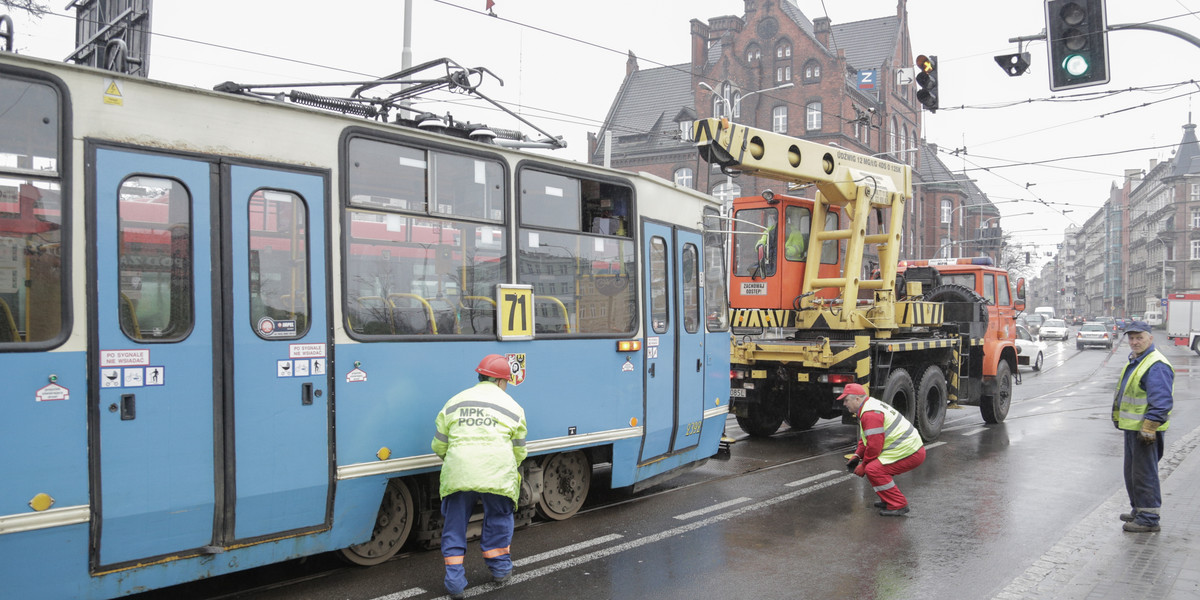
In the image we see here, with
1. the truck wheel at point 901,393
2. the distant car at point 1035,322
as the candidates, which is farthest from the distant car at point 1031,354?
the distant car at point 1035,322

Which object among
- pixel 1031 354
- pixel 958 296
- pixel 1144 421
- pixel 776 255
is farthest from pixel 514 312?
pixel 1031 354

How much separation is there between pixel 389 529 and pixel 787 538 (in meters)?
3.17

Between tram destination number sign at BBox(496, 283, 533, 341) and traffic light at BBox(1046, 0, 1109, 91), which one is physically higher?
traffic light at BBox(1046, 0, 1109, 91)

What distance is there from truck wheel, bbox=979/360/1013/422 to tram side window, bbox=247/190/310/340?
479 inches

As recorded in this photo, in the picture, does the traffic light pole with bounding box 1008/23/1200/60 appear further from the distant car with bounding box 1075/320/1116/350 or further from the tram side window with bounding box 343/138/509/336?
the distant car with bounding box 1075/320/1116/350

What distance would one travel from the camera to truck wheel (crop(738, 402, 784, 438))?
38.7ft

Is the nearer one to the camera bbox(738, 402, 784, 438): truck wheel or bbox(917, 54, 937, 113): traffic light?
bbox(738, 402, 784, 438): truck wheel

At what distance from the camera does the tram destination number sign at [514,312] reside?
247 inches

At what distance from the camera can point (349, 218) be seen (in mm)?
5414

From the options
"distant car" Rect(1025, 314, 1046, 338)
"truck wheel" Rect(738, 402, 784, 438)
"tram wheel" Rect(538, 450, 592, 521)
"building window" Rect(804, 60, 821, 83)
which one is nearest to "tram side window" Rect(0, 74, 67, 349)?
"tram wheel" Rect(538, 450, 592, 521)

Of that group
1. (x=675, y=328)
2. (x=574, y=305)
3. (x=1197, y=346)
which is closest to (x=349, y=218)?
(x=574, y=305)

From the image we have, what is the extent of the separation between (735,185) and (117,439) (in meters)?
41.4

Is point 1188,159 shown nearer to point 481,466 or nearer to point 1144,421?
point 1144,421

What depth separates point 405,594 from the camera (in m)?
5.31
